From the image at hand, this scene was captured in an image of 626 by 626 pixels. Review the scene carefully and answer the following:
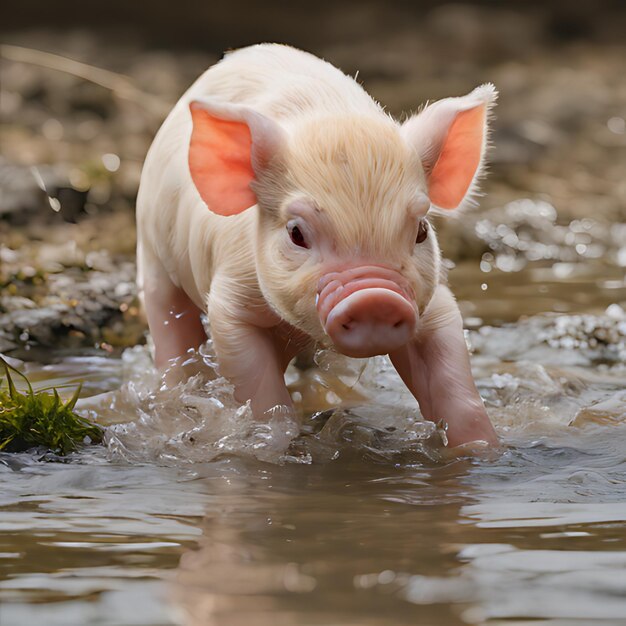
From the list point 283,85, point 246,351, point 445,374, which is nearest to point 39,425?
point 246,351

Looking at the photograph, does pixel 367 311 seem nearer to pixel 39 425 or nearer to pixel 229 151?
pixel 229 151

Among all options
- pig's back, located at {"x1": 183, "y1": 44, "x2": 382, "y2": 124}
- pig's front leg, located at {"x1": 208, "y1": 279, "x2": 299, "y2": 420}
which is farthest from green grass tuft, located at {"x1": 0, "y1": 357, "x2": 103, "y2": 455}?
pig's back, located at {"x1": 183, "y1": 44, "x2": 382, "y2": 124}

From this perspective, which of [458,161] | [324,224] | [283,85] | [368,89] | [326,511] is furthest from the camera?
[368,89]

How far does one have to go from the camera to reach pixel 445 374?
3.82 meters

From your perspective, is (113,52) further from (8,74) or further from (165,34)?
(8,74)

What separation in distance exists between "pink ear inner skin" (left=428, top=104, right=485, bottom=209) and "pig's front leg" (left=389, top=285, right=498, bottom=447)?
32cm

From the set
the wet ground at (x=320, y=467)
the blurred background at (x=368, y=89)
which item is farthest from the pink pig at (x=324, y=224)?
the blurred background at (x=368, y=89)

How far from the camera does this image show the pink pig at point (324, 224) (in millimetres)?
3314

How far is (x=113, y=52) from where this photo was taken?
14.0 metres

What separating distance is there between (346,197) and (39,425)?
1156mm

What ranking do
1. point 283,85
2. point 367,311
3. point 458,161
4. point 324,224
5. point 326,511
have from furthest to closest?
point 283,85 < point 458,161 < point 324,224 < point 367,311 < point 326,511

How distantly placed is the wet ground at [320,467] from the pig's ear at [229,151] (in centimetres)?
62

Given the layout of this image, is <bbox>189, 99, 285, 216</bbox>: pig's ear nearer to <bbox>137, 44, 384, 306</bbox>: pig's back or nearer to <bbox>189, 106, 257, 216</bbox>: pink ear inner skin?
<bbox>189, 106, 257, 216</bbox>: pink ear inner skin

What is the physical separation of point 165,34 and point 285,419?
11.4 meters
